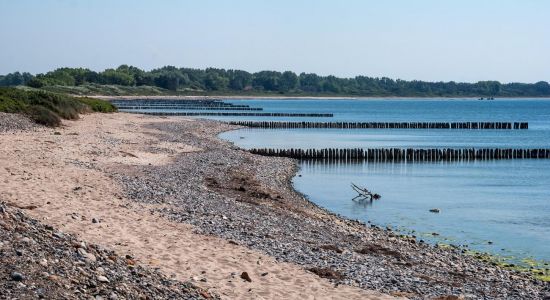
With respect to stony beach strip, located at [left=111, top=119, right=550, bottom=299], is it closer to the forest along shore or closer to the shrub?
the forest along shore

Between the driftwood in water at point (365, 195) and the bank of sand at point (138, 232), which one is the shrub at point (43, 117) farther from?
the driftwood in water at point (365, 195)

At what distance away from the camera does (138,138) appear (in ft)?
155

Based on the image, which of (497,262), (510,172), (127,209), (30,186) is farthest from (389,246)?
(510,172)

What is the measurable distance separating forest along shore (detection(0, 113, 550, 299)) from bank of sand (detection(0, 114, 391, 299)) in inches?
1.1

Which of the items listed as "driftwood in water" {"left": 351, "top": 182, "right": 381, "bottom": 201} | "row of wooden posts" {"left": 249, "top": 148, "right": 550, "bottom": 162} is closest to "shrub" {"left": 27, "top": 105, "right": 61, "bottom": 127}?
"row of wooden posts" {"left": 249, "top": 148, "right": 550, "bottom": 162}

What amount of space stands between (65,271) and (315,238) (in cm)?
928

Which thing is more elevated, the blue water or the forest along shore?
the forest along shore

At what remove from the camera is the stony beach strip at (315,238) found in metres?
14.5

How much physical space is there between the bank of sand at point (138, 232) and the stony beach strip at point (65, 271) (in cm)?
89

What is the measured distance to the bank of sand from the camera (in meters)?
12.9

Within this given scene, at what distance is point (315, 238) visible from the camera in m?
18.8

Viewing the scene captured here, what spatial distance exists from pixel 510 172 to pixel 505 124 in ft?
169

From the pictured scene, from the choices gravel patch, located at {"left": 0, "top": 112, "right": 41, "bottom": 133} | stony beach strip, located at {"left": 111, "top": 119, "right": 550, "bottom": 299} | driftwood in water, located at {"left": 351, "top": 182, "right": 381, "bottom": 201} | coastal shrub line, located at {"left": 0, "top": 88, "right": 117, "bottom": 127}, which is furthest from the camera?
coastal shrub line, located at {"left": 0, "top": 88, "right": 117, "bottom": 127}

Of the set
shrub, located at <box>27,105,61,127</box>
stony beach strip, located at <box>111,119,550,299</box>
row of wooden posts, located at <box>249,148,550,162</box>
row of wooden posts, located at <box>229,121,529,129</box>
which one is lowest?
row of wooden posts, located at <box>229,121,529,129</box>
